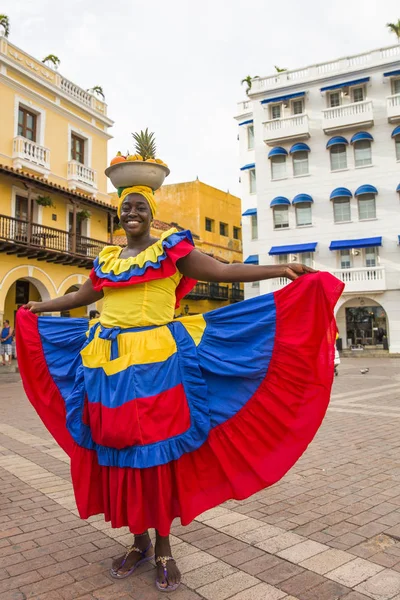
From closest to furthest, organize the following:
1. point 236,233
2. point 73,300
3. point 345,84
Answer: point 73,300 → point 345,84 → point 236,233

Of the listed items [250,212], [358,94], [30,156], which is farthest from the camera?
[250,212]

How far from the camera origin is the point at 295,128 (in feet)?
91.1

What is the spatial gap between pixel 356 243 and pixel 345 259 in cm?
128

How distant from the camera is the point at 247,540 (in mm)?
3020

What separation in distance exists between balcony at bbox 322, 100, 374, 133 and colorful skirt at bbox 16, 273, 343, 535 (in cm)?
2691

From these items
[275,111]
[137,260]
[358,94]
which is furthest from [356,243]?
[137,260]

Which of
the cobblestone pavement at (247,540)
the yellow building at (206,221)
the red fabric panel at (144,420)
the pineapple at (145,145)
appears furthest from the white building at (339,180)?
the red fabric panel at (144,420)

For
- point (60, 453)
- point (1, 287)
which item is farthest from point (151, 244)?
point (1, 287)

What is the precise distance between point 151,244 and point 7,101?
18603 mm

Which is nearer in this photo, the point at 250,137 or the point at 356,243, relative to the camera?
the point at 356,243

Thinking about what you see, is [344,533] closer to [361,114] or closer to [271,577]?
[271,577]

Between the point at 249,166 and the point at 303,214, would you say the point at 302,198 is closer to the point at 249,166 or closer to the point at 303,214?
the point at 303,214

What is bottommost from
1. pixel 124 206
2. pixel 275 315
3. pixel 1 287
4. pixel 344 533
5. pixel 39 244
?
pixel 344 533

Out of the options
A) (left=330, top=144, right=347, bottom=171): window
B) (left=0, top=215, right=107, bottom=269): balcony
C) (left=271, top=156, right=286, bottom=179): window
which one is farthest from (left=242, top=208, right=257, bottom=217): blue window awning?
(left=0, top=215, right=107, bottom=269): balcony
